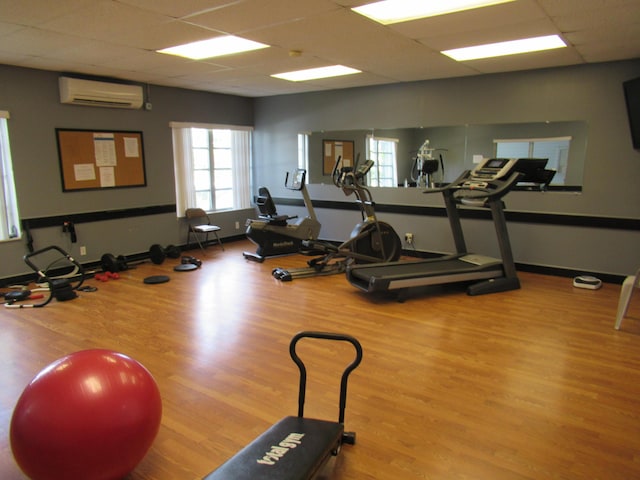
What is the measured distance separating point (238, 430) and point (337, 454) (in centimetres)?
59

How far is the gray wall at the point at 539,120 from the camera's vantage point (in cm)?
499

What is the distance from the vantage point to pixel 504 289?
16.2 feet

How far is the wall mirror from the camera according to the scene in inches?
208

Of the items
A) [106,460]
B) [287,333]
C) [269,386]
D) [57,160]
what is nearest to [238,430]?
[269,386]

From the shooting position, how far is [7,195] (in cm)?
514

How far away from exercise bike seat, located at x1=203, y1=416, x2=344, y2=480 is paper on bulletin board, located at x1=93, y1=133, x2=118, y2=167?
495 centimetres

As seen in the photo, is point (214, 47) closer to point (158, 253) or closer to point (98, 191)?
point (98, 191)

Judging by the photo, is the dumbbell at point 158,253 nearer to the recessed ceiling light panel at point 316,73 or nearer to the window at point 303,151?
the window at point 303,151

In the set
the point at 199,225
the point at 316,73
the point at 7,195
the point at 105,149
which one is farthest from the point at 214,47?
the point at 199,225

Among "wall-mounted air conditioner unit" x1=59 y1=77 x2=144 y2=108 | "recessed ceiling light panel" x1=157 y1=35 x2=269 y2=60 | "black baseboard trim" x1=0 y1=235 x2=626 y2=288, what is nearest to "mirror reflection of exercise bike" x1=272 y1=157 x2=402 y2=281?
"black baseboard trim" x1=0 y1=235 x2=626 y2=288

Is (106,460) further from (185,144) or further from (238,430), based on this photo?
(185,144)

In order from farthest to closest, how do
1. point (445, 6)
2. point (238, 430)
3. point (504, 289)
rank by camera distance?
point (504, 289) → point (445, 6) → point (238, 430)

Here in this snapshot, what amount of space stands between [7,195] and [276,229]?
331 centimetres

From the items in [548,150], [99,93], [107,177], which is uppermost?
[99,93]
